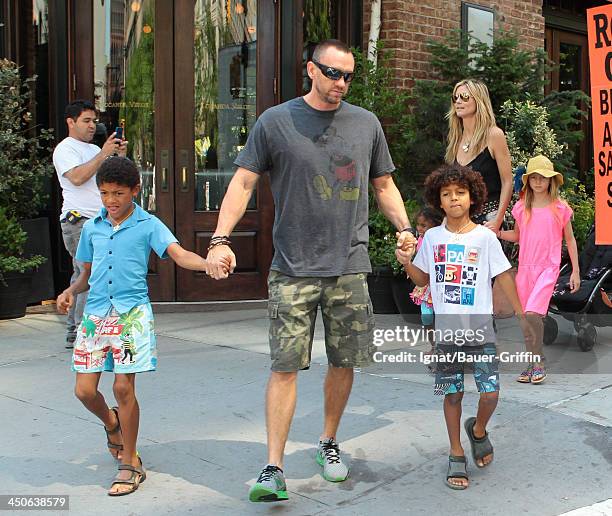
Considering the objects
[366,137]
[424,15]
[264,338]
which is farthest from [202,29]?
[366,137]

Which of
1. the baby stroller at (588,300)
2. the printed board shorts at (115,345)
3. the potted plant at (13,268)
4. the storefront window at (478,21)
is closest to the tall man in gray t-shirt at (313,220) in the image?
the printed board shorts at (115,345)

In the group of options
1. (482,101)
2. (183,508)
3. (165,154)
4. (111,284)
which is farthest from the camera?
(165,154)

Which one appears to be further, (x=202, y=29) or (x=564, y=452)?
(x=202, y=29)

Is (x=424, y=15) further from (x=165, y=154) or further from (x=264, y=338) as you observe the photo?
(x=264, y=338)

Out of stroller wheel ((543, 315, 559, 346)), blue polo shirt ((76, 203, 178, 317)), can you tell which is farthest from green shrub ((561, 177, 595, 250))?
blue polo shirt ((76, 203, 178, 317))

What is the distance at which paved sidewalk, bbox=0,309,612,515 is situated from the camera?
13.7 ft

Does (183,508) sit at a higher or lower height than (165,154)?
lower

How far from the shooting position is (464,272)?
176 inches

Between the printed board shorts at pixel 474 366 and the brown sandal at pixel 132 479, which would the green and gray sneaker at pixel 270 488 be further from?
the printed board shorts at pixel 474 366

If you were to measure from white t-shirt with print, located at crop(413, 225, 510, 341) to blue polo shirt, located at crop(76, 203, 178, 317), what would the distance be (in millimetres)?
1264

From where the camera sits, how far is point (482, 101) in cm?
602

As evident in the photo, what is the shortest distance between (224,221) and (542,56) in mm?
6486

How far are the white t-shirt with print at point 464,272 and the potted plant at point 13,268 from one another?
13.8ft

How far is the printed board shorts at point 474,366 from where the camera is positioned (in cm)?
440
